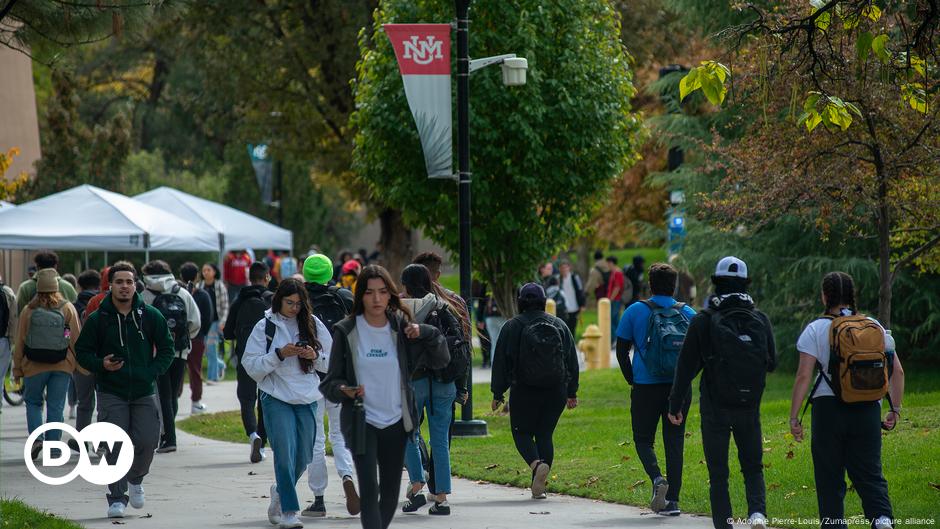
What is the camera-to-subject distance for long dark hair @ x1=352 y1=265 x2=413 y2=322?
736 centimetres

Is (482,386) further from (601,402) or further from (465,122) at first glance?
(465,122)

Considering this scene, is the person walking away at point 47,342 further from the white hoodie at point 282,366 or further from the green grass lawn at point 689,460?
the white hoodie at point 282,366

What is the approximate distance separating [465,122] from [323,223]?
3569 cm

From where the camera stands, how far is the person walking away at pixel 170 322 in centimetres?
1297

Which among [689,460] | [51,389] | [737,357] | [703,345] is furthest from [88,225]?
[737,357]

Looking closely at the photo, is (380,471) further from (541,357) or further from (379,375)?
(541,357)

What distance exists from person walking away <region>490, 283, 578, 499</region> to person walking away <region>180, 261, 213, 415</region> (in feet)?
21.6

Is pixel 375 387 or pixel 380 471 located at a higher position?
pixel 375 387

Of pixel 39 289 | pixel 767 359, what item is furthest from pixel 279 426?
pixel 39 289

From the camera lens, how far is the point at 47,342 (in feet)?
39.3

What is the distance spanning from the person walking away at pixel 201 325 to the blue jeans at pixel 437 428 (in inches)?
256

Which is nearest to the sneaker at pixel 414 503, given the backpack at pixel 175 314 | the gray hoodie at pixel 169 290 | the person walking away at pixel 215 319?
the backpack at pixel 175 314

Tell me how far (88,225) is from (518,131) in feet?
28.6

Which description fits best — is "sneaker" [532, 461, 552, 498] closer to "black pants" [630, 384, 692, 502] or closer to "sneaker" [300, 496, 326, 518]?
"black pants" [630, 384, 692, 502]
